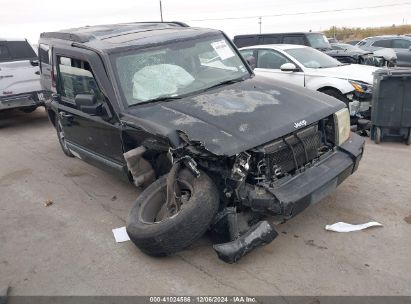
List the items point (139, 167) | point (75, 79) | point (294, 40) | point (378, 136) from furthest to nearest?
point (294, 40) → point (378, 136) → point (75, 79) → point (139, 167)

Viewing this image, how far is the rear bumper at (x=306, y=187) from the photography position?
3.36 m

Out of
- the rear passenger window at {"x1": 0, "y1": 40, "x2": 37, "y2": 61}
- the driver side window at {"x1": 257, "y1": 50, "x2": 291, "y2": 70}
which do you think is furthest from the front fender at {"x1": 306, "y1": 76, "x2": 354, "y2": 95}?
the rear passenger window at {"x1": 0, "y1": 40, "x2": 37, "y2": 61}

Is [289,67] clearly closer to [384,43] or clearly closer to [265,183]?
[265,183]

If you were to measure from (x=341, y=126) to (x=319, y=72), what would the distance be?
155 inches

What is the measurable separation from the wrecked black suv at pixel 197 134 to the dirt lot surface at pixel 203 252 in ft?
0.87

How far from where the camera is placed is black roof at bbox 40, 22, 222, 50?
4.61 m

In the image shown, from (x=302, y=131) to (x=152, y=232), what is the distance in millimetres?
1656

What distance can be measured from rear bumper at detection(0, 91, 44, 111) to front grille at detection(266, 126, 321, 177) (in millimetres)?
6889

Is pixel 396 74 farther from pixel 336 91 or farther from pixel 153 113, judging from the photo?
pixel 153 113

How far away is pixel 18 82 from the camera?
8969 millimetres

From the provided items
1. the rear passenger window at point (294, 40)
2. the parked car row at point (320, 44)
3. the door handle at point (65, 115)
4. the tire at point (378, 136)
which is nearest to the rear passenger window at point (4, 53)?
the door handle at point (65, 115)

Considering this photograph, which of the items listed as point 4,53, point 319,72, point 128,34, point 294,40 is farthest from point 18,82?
point 294,40

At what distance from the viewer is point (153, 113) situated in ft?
13.1

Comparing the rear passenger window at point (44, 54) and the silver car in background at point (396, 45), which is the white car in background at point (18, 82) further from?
the silver car in background at point (396, 45)
